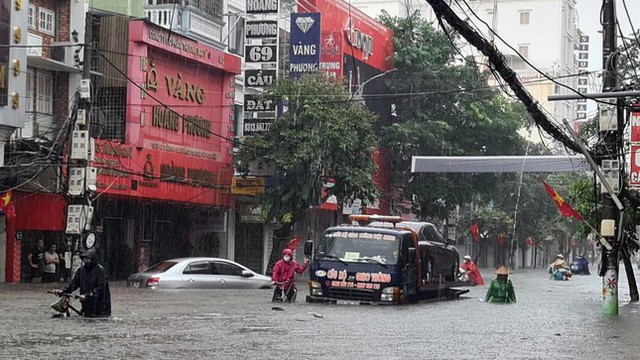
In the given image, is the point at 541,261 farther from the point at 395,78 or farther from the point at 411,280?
the point at 411,280

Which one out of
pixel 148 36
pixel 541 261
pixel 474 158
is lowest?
pixel 541 261

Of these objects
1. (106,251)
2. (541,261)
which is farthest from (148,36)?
(541,261)

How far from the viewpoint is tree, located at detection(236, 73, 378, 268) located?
42562mm

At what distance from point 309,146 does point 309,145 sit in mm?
48

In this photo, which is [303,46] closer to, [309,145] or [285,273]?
[309,145]

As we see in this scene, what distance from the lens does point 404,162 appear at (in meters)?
57.5

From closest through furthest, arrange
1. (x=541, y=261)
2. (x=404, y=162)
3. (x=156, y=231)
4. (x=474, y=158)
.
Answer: (x=156, y=231) → (x=474, y=158) → (x=404, y=162) → (x=541, y=261)

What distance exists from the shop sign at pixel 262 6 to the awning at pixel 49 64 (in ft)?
27.6

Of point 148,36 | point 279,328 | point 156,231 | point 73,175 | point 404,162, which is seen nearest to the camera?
point 279,328

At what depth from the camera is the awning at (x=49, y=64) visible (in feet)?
112

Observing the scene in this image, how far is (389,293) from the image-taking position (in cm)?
2630

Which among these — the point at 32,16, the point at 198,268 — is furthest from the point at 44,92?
the point at 198,268

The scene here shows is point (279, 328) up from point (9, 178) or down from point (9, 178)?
down

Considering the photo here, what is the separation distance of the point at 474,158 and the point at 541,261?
56278mm
